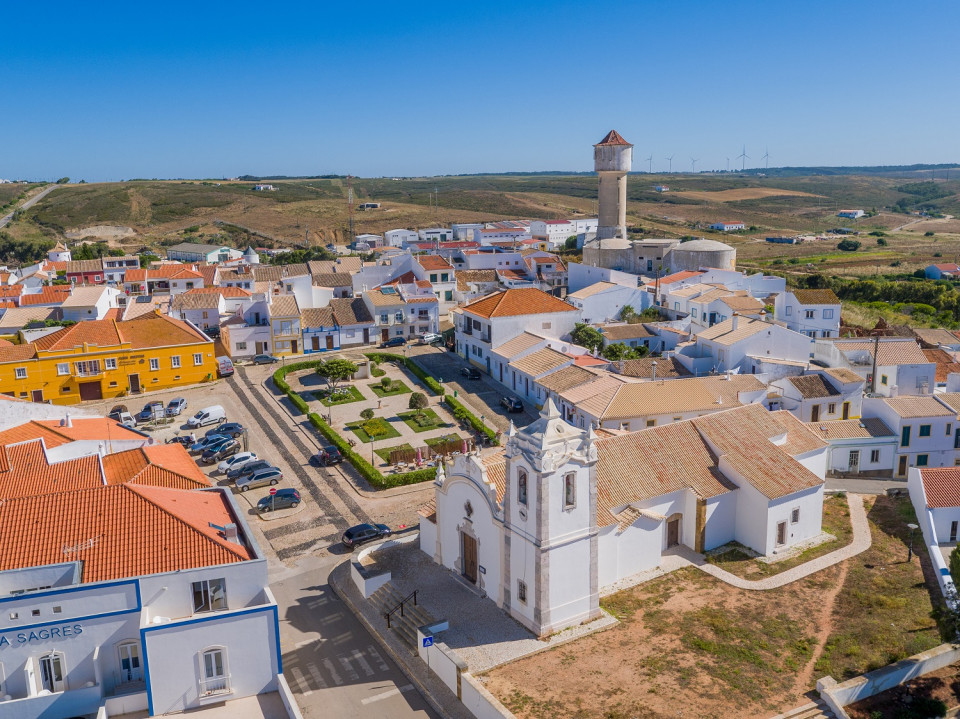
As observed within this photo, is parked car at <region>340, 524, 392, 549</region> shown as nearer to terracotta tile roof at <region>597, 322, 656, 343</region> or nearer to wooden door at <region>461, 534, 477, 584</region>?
wooden door at <region>461, 534, 477, 584</region>

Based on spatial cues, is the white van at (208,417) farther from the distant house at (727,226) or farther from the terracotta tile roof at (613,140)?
the distant house at (727,226)

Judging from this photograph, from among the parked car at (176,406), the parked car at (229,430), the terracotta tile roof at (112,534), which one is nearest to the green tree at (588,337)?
the parked car at (229,430)

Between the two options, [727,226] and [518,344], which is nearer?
[518,344]

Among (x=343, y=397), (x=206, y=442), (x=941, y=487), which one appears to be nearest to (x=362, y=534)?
(x=206, y=442)

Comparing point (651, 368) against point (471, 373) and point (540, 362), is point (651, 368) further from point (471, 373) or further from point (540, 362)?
point (471, 373)

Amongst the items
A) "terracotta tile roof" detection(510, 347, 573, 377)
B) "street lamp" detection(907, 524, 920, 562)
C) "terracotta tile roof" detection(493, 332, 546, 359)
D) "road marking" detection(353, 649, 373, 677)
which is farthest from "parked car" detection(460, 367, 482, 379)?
"road marking" detection(353, 649, 373, 677)
